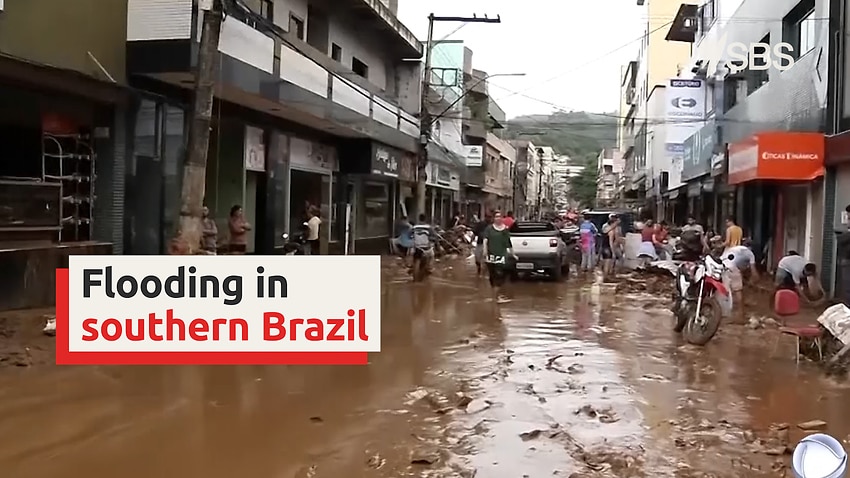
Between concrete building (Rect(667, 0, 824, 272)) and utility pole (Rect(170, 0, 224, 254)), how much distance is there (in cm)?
1093

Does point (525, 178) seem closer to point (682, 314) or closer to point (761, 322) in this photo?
point (761, 322)

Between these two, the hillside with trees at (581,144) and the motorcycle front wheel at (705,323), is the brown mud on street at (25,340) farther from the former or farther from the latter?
the hillside with trees at (581,144)

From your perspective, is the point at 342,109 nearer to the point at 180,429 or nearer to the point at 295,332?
the point at 295,332

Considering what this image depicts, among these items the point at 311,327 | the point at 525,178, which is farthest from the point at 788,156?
the point at 525,178

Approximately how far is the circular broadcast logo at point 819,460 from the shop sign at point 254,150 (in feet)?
56.5

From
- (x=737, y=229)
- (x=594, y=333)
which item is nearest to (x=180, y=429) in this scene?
(x=594, y=333)

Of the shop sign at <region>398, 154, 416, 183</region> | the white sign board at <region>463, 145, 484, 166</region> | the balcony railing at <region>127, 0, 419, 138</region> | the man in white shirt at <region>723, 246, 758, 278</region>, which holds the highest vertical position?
the white sign board at <region>463, 145, 484, 166</region>

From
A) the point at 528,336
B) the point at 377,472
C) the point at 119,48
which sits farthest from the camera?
the point at 119,48

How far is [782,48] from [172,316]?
1665cm

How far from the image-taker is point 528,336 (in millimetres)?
12141

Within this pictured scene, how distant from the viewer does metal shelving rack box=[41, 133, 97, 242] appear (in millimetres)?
13125

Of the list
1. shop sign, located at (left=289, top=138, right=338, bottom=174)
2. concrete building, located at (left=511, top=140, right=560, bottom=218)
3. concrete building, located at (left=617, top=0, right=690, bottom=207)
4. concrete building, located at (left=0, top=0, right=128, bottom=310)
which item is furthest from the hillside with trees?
concrete building, located at (left=0, top=0, right=128, bottom=310)

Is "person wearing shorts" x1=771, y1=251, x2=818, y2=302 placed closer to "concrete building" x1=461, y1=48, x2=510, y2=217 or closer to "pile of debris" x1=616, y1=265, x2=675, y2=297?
Answer: "pile of debris" x1=616, y1=265, x2=675, y2=297

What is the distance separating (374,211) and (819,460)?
97.3 ft
